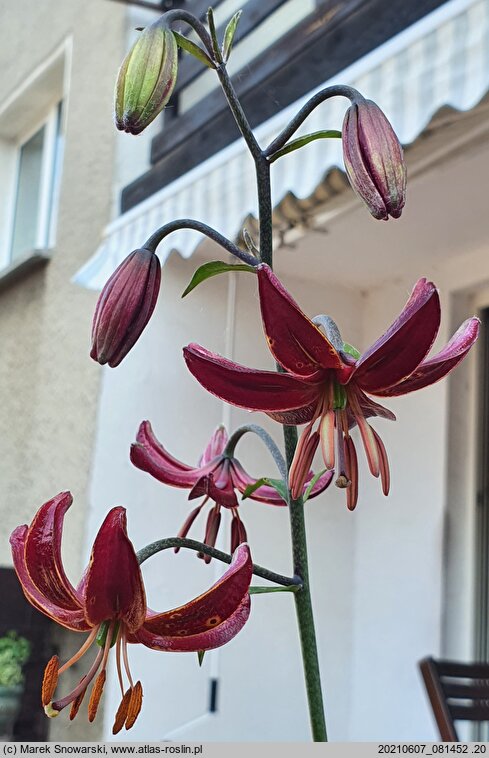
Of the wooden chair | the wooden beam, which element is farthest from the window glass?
the wooden chair

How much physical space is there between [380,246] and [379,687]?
123 cm

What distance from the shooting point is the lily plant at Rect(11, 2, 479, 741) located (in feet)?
1.31

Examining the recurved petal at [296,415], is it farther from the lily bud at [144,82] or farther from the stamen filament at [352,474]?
the lily bud at [144,82]

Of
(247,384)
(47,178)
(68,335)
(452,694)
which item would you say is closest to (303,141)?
(247,384)

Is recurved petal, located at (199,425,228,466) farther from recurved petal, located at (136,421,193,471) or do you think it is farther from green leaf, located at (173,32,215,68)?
green leaf, located at (173,32,215,68)

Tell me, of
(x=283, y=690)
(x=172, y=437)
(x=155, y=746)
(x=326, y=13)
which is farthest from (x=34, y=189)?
(x=155, y=746)

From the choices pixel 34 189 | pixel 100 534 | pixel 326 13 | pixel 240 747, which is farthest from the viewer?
pixel 34 189

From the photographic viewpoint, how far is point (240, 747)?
0.63m

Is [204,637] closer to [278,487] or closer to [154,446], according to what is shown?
[278,487]

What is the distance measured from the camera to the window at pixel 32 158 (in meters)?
3.42

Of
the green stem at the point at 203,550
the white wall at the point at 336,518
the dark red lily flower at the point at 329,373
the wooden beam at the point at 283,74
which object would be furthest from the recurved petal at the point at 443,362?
the white wall at the point at 336,518

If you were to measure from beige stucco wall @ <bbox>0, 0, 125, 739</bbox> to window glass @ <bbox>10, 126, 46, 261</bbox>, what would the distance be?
393 mm

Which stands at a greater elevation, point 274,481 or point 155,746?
point 274,481

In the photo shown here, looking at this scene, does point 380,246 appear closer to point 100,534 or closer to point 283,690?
point 283,690
